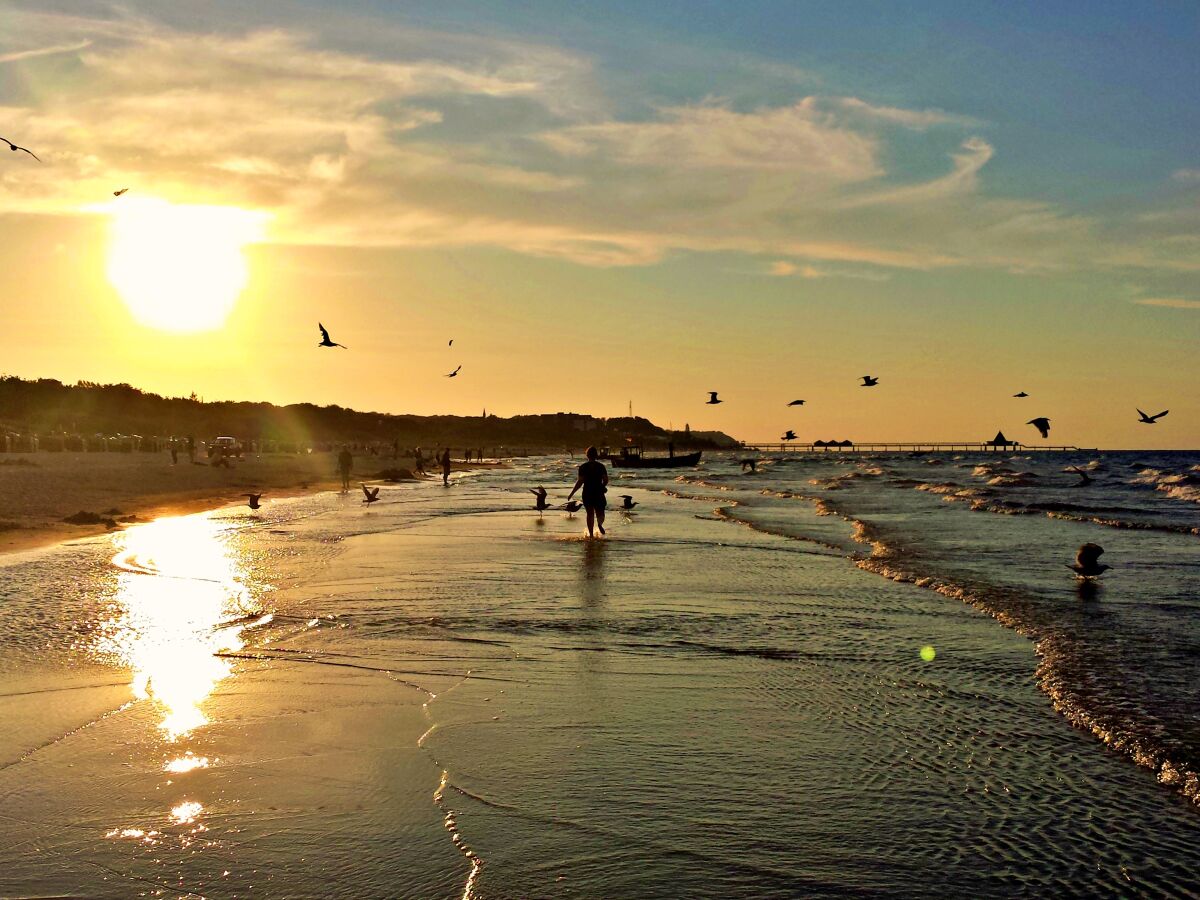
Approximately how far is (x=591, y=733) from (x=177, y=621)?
6.10m

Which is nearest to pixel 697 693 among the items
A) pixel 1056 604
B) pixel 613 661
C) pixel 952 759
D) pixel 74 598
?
pixel 613 661

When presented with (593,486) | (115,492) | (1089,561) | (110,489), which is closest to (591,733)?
(1089,561)

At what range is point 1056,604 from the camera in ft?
41.5

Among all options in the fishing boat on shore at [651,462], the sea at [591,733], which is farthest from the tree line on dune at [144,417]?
the sea at [591,733]

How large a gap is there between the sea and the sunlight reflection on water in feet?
0.18

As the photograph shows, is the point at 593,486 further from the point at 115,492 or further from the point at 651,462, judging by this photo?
the point at 651,462

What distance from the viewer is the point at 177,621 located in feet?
34.8

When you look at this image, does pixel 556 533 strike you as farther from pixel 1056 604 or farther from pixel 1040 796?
pixel 1040 796

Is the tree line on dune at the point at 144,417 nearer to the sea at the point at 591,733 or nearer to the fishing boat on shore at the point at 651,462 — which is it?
the fishing boat on shore at the point at 651,462

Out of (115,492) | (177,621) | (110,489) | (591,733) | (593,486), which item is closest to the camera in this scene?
(591,733)

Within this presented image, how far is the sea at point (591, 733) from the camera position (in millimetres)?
4609

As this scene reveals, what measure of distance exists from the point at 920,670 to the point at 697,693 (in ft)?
7.75

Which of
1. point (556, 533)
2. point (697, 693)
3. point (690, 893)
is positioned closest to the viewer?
point (690, 893)

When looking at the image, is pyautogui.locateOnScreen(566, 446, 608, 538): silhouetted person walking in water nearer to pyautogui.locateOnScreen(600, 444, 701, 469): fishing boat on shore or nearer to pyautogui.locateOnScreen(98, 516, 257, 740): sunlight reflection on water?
pyautogui.locateOnScreen(98, 516, 257, 740): sunlight reflection on water
